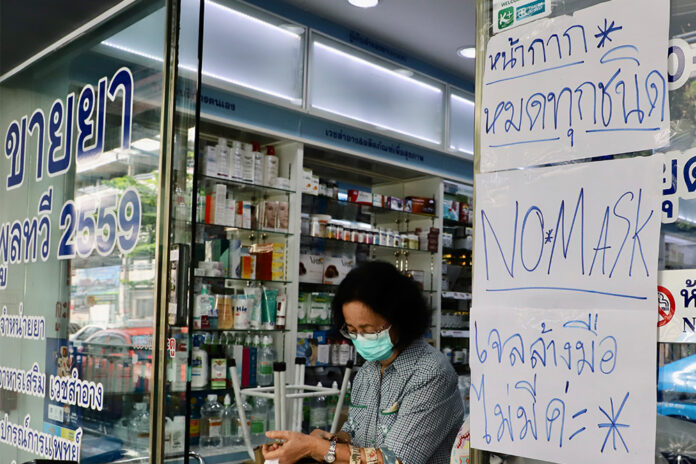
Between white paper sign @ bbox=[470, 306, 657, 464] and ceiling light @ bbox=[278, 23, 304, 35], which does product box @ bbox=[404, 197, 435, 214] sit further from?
white paper sign @ bbox=[470, 306, 657, 464]

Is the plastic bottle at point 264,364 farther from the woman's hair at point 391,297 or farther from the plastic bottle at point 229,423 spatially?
the woman's hair at point 391,297

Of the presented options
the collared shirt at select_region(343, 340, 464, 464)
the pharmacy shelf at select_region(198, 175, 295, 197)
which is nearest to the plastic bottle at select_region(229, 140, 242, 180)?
the pharmacy shelf at select_region(198, 175, 295, 197)

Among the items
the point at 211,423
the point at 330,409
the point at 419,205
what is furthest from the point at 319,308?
the point at 419,205

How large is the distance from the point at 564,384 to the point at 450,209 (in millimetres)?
5422

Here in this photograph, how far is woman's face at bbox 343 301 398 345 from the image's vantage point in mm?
2668

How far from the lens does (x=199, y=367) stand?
4652 mm

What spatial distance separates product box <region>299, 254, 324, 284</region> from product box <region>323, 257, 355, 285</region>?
0.21ft

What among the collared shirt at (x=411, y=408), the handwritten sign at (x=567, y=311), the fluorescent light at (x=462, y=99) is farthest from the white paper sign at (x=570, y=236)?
the fluorescent light at (x=462, y=99)

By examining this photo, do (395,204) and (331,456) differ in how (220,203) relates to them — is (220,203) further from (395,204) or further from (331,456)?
(331,456)

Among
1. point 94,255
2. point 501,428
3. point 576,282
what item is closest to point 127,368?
point 94,255

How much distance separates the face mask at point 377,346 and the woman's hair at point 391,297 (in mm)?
55

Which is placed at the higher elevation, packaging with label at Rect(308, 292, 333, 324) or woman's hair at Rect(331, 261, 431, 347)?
woman's hair at Rect(331, 261, 431, 347)

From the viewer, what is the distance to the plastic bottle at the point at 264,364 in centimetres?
494

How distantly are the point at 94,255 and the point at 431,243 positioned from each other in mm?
4193
